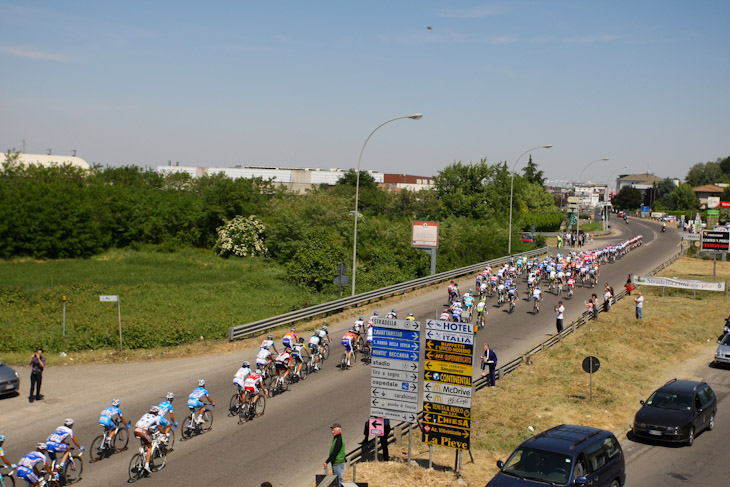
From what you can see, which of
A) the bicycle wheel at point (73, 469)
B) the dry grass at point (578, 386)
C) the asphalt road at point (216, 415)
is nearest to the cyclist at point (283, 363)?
the asphalt road at point (216, 415)

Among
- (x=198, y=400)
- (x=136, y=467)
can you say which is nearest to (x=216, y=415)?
(x=198, y=400)

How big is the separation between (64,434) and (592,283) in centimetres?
3699

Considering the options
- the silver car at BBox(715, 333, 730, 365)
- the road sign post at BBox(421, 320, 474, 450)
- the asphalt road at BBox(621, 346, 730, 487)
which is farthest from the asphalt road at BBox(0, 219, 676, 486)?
the silver car at BBox(715, 333, 730, 365)

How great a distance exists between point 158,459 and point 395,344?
5.89 meters

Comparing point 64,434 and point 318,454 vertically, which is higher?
point 64,434

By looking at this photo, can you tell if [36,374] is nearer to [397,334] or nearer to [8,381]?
[8,381]

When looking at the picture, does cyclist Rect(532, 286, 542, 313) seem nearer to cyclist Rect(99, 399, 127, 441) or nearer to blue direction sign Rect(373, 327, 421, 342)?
blue direction sign Rect(373, 327, 421, 342)

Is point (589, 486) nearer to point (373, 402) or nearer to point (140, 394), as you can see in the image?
point (373, 402)

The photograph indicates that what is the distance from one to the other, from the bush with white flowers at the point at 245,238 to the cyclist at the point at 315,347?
41.2m

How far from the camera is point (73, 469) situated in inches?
537

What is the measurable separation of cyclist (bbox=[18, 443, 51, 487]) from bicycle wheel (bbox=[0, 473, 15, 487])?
473 millimetres

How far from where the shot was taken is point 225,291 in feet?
143

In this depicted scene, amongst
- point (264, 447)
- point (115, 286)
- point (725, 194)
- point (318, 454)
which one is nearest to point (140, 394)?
point (264, 447)

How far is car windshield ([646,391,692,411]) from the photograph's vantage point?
686 inches
